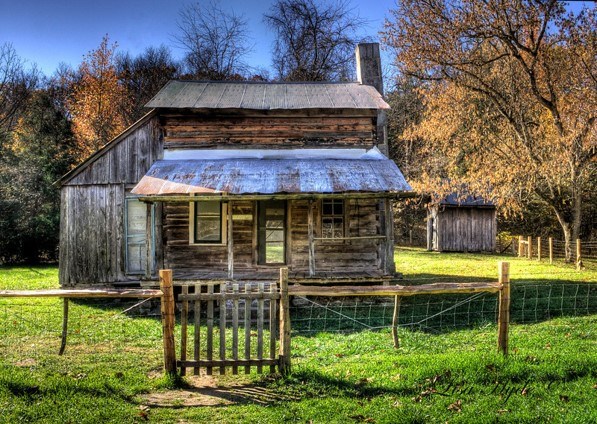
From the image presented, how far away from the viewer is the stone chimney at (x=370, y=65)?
692 inches

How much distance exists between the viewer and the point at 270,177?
1321 cm

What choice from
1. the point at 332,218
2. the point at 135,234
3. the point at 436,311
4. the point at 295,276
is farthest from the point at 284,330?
the point at 135,234

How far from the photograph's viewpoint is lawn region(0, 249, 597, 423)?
5.65m

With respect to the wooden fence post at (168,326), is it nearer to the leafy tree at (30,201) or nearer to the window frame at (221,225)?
the window frame at (221,225)

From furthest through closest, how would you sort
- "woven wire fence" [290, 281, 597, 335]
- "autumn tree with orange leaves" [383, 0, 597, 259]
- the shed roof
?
1. the shed roof
2. "autumn tree with orange leaves" [383, 0, 597, 259]
3. "woven wire fence" [290, 281, 597, 335]

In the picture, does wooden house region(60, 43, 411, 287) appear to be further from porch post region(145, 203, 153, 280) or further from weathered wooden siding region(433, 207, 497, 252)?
weathered wooden siding region(433, 207, 497, 252)

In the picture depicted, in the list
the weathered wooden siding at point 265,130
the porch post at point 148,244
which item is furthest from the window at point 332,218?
the porch post at point 148,244

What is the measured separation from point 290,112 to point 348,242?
4.21 metres

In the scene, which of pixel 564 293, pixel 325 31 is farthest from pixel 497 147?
pixel 325 31

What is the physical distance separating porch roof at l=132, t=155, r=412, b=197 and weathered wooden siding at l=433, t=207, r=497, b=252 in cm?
1702

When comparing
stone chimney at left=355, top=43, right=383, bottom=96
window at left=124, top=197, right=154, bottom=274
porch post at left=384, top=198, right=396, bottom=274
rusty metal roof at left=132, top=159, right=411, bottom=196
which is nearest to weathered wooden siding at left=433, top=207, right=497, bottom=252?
stone chimney at left=355, top=43, right=383, bottom=96

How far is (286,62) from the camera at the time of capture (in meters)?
34.7

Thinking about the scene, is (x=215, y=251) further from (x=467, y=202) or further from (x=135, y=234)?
(x=467, y=202)

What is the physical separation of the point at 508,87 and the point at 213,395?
18327 mm
